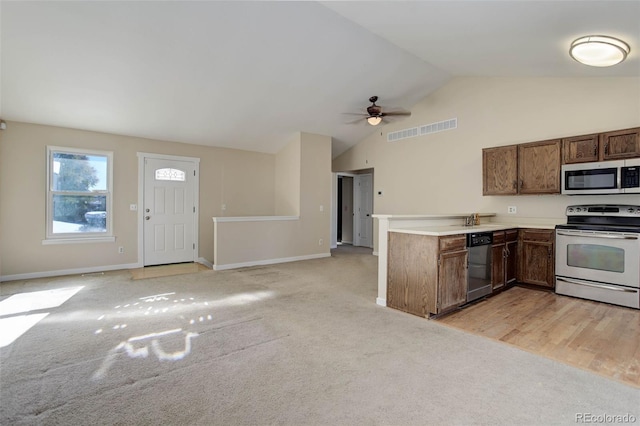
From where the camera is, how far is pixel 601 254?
3.81m

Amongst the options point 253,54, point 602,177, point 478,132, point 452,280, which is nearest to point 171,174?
point 253,54

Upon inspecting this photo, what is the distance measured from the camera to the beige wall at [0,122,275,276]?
482 cm

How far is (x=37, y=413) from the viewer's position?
176cm

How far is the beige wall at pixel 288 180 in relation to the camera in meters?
6.80

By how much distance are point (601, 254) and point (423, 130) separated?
12.0 ft

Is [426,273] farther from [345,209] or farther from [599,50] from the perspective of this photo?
[345,209]

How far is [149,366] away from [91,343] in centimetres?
80

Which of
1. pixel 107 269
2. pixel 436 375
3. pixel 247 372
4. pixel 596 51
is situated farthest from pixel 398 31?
pixel 107 269

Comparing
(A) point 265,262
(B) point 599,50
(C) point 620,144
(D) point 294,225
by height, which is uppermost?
(B) point 599,50

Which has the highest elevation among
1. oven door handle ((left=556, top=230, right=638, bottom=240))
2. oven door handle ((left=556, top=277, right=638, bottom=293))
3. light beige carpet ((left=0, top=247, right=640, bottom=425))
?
oven door handle ((left=556, top=230, right=638, bottom=240))

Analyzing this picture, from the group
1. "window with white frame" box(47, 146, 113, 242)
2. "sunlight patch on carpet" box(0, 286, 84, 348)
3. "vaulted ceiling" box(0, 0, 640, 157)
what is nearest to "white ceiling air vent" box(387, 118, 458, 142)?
"vaulted ceiling" box(0, 0, 640, 157)

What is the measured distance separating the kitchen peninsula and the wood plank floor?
0.25 meters

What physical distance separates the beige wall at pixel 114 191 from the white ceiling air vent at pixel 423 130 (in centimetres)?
301

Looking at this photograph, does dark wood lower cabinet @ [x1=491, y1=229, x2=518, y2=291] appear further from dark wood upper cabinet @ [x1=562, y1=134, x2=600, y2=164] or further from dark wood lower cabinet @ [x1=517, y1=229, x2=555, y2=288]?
dark wood upper cabinet @ [x1=562, y1=134, x2=600, y2=164]
